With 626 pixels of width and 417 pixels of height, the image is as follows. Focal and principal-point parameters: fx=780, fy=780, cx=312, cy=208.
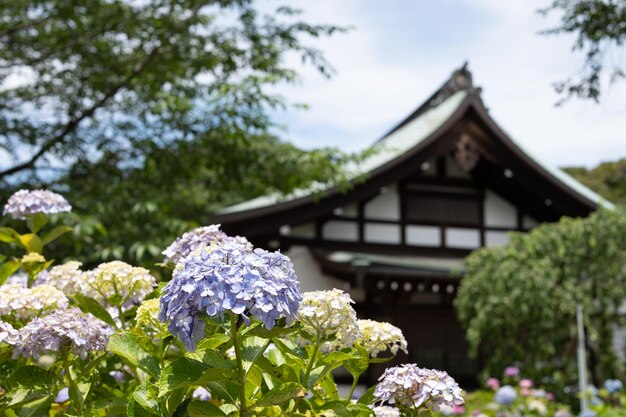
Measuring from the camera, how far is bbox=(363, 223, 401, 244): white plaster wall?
13.1 metres

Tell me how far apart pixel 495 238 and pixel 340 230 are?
9.95ft

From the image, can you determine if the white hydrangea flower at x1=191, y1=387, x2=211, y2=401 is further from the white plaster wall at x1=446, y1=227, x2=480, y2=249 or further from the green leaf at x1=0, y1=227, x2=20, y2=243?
the white plaster wall at x1=446, y1=227, x2=480, y2=249

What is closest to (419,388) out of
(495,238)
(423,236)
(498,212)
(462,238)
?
(423,236)

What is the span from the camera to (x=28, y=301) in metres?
1.98

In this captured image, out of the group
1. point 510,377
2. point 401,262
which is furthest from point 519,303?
point 401,262

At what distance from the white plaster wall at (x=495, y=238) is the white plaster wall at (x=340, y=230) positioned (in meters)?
2.58

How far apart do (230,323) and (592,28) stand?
674 centimetres

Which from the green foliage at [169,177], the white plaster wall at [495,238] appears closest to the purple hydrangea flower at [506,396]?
the green foliage at [169,177]

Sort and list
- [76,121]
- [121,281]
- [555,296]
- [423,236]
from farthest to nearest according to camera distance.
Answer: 1. [423,236]
2. [555,296]
3. [76,121]
4. [121,281]

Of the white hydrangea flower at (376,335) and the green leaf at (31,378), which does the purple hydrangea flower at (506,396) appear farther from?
the green leaf at (31,378)

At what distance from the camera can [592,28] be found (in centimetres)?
740

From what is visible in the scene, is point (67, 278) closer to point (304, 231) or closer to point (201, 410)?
point (201, 410)

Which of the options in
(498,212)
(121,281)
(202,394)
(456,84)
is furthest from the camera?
(456,84)

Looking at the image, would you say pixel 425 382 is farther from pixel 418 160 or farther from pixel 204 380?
pixel 418 160
